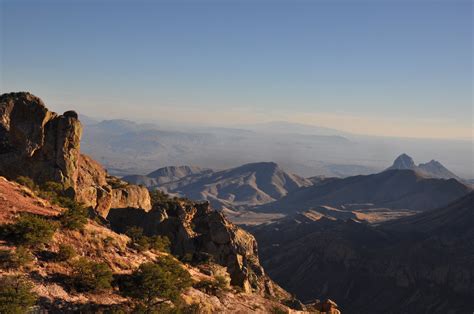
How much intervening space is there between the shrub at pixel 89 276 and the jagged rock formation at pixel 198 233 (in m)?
23.5

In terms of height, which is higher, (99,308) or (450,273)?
(99,308)

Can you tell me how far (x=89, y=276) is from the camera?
2917 centimetres

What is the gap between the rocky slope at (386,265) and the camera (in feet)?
434

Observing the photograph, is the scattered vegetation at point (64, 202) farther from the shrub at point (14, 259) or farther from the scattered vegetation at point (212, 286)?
the scattered vegetation at point (212, 286)

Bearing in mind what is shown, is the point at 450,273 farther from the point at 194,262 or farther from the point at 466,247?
the point at 194,262

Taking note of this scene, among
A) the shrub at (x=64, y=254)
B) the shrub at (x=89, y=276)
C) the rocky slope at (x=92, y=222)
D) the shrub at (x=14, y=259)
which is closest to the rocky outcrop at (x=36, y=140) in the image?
the rocky slope at (x=92, y=222)

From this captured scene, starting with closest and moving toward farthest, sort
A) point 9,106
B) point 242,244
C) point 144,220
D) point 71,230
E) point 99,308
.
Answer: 1. point 99,308
2. point 71,230
3. point 9,106
4. point 144,220
5. point 242,244

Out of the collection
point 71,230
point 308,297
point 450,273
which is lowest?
point 308,297

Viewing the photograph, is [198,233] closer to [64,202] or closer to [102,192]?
[102,192]

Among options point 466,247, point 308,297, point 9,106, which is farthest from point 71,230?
point 466,247

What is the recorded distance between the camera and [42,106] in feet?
164

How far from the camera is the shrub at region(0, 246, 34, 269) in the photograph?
26398mm

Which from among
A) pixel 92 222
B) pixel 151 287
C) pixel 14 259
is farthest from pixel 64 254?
pixel 92 222

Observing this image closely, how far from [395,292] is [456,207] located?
8227cm
